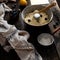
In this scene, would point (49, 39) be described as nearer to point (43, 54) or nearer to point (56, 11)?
point (43, 54)

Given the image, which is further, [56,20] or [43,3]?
[43,3]

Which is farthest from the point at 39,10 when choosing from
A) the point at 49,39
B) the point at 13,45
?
the point at 13,45

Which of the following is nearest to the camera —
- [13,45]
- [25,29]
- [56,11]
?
[13,45]

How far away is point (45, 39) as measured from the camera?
1.04m

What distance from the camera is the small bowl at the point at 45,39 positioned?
1009 mm

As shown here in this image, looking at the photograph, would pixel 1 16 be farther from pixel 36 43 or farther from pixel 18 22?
pixel 36 43

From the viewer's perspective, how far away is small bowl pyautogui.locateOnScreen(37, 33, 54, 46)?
3.31 feet

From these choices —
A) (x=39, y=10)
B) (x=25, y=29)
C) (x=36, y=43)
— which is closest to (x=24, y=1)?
(x=39, y=10)

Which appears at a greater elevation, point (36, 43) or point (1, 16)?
point (1, 16)

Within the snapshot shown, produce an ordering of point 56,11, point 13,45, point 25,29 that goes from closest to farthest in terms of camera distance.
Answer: point 13,45
point 25,29
point 56,11

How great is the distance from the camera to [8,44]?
0.99 m

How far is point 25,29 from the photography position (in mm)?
1098

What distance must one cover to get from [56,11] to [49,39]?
0.86 feet

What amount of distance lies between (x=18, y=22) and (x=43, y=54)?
296 mm
